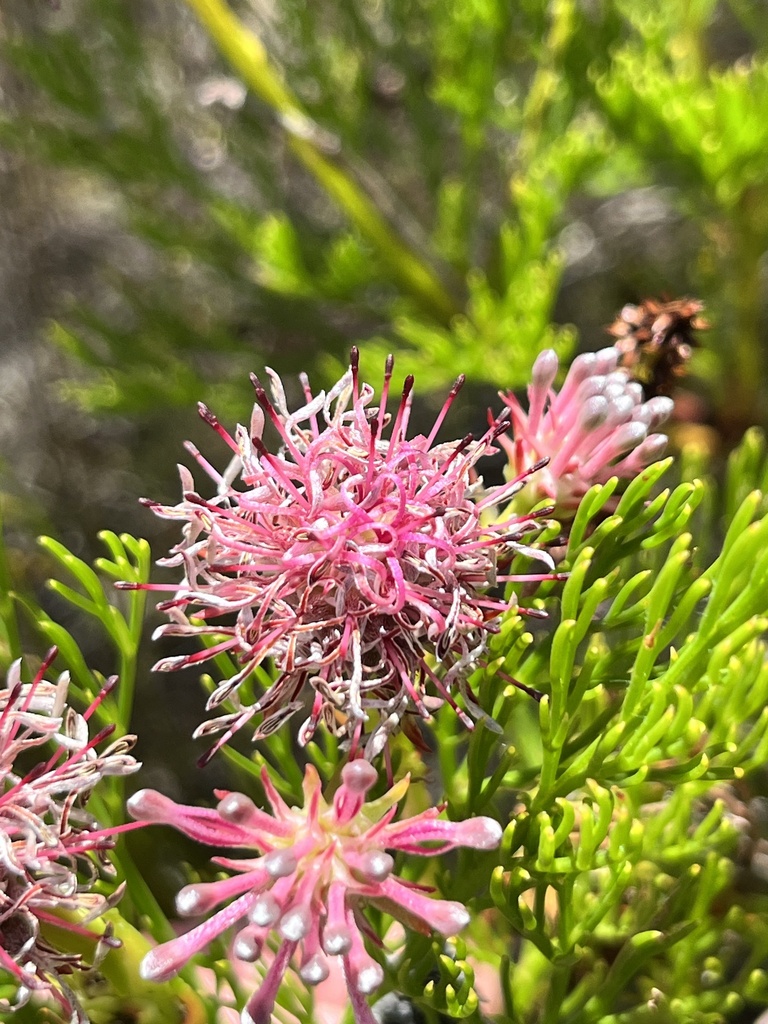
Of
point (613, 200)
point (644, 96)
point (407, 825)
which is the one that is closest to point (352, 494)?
point (407, 825)

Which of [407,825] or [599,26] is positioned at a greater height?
[599,26]

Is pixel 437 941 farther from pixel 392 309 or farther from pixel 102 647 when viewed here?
pixel 102 647

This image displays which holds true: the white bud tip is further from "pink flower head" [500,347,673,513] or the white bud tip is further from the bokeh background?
the bokeh background

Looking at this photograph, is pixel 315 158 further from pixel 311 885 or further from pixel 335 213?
pixel 311 885

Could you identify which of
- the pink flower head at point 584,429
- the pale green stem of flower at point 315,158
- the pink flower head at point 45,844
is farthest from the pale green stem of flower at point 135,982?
the pale green stem of flower at point 315,158

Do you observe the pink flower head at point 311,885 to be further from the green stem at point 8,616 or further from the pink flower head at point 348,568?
the green stem at point 8,616

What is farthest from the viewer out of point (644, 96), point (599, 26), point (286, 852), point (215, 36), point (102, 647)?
point (102, 647)

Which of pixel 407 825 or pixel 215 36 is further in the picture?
pixel 215 36
